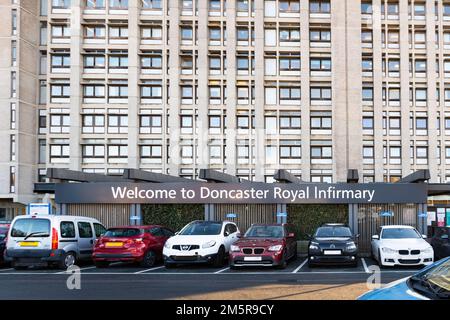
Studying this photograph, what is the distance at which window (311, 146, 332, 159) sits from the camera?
46281mm

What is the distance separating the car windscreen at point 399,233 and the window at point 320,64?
3030 centimetres

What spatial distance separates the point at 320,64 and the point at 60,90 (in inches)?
945


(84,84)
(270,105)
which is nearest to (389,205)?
(270,105)

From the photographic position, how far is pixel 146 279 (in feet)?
46.2

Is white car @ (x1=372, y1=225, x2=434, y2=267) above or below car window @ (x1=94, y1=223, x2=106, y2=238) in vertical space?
below

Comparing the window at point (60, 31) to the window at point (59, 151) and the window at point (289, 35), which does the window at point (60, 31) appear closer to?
the window at point (59, 151)

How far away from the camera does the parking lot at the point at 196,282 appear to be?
36.2 ft

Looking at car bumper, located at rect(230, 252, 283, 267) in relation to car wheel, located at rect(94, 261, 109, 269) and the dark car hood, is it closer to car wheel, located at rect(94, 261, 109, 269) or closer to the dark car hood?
the dark car hood

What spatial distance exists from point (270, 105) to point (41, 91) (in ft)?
72.5

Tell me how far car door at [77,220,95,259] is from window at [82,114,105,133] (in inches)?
1119

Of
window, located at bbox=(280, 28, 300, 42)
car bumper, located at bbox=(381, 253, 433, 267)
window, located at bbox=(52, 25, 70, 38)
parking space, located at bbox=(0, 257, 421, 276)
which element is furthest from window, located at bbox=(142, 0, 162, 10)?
car bumper, located at bbox=(381, 253, 433, 267)

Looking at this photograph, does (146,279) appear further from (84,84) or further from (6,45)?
(6,45)

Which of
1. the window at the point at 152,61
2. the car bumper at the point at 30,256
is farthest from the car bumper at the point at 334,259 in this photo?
the window at the point at 152,61
